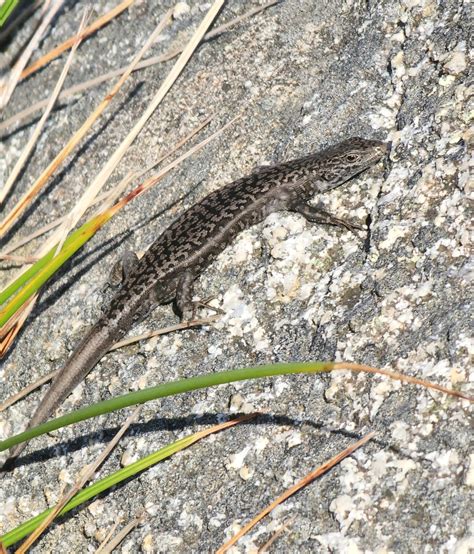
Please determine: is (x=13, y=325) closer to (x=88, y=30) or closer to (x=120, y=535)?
(x=120, y=535)

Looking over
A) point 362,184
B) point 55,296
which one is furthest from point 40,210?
point 362,184

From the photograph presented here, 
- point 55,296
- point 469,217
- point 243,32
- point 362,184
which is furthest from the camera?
point 243,32

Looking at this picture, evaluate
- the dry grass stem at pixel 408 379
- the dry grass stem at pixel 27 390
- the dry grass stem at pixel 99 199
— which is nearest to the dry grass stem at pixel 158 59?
the dry grass stem at pixel 99 199

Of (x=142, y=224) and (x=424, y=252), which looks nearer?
(x=424, y=252)

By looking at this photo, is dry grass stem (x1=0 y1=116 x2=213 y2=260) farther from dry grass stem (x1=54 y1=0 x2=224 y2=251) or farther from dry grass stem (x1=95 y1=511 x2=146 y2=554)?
dry grass stem (x1=95 y1=511 x2=146 y2=554)

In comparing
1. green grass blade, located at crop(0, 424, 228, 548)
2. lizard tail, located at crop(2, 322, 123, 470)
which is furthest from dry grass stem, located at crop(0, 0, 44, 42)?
green grass blade, located at crop(0, 424, 228, 548)

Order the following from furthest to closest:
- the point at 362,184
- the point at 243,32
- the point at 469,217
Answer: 1. the point at 243,32
2. the point at 362,184
3. the point at 469,217

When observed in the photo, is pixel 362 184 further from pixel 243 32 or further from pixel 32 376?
pixel 32 376

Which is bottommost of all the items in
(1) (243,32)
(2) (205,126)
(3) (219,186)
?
(3) (219,186)

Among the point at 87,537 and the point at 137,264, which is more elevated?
the point at 137,264
